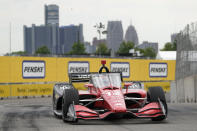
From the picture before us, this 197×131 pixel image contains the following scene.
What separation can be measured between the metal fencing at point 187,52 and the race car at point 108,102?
46.3 feet

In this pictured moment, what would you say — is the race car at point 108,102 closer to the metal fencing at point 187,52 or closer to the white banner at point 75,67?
the metal fencing at point 187,52

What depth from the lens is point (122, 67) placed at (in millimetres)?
47219

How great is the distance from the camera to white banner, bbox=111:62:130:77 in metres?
→ 46.7

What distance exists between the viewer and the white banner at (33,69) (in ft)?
135

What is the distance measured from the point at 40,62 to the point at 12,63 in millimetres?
3052

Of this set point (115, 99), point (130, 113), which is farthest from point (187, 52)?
point (130, 113)

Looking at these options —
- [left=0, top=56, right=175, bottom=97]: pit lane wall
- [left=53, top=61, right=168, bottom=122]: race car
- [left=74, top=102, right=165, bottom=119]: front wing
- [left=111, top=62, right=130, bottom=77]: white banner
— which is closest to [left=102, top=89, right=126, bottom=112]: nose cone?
[left=53, top=61, right=168, bottom=122]: race car

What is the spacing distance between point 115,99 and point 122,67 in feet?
113

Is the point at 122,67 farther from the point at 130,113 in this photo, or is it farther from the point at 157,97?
the point at 130,113

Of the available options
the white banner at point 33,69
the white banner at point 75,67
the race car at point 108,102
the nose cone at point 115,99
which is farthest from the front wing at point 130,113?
the white banner at point 75,67

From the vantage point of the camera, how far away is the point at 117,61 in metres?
46.9

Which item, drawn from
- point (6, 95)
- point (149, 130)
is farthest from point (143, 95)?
point (6, 95)

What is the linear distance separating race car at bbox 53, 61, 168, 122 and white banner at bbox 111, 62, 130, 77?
3128cm

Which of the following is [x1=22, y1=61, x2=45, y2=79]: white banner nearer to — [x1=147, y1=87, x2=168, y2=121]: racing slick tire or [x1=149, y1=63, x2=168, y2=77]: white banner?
[x1=149, y1=63, x2=168, y2=77]: white banner
